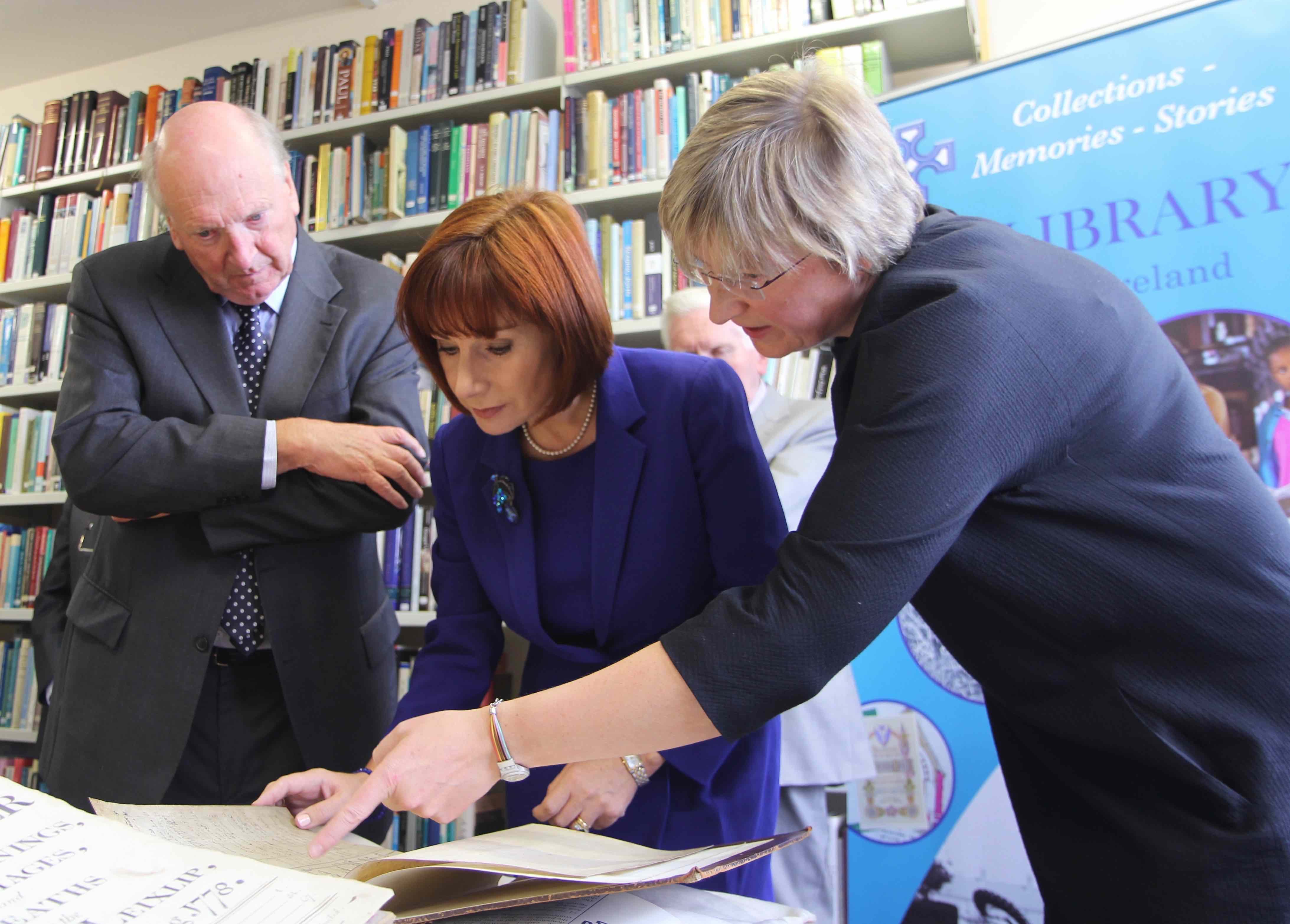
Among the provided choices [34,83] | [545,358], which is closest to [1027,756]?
[545,358]

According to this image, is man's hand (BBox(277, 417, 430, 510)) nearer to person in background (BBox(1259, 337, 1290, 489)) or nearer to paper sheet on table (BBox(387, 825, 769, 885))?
paper sheet on table (BBox(387, 825, 769, 885))

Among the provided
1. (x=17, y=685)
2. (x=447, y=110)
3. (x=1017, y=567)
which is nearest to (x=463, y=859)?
(x=1017, y=567)

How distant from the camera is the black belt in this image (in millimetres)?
1438

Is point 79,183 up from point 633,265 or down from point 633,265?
up

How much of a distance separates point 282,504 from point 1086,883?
3.93 ft

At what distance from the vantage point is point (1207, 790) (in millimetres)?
709

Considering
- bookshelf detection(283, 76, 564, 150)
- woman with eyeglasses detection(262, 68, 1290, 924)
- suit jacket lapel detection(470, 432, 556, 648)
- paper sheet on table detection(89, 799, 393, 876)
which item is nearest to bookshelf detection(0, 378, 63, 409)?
bookshelf detection(283, 76, 564, 150)

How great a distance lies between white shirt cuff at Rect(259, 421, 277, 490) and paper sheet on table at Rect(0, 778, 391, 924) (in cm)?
82

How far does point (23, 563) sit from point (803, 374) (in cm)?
290

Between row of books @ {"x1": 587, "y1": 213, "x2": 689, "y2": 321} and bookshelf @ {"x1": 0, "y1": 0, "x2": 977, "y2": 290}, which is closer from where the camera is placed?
bookshelf @ {"x1": 0, "y1": 0, "x2": 977, "y2": 290}

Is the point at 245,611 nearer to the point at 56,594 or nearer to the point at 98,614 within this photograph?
the point at 98,614

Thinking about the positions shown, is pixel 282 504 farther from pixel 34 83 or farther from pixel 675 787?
pixel 34 83

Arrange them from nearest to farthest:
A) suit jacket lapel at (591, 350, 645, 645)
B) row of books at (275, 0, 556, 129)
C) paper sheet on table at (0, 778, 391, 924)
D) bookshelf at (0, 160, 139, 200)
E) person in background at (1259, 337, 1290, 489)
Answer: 1. paper sheet on table at (0, 778, 391, 924)
2. suit jacket lapel at (591, 350, 645, 645)
3. person in background at (1259, 337, 1290, 489)
4. row of books at (275, 0, 556, 129)
5. bookshelf at (0, 160, 139, 200)

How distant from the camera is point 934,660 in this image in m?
2.02
